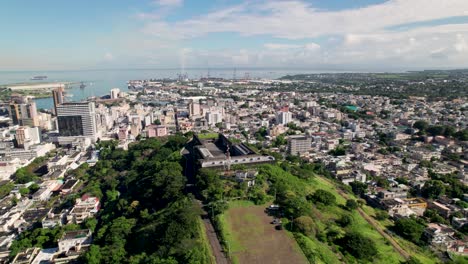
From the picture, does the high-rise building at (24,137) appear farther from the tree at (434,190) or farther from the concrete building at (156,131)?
the tree at (434,190)

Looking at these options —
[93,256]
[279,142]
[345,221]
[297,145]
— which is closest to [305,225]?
[345,221]

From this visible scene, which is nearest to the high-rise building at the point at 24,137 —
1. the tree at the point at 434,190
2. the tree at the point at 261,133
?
the tree at the point at 261,133

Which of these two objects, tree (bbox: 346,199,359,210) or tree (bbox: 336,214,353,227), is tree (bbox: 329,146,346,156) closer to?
tree (bbox: 346,199,359,210)

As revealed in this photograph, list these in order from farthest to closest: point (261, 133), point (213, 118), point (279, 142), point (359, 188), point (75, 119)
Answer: point (213, 118) → point (261, 133) → point (75, 119) → point (279, 142) → point (359, 188)

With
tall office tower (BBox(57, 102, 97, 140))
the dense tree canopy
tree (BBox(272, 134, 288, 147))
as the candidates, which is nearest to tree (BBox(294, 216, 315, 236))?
the dense tree canopy

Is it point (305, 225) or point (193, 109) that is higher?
point (305, 225)

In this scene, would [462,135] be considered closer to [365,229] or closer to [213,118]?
[365,229]
